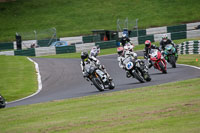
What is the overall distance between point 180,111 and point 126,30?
1096 inches

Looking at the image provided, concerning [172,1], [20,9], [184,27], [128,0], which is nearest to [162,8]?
[172,1]

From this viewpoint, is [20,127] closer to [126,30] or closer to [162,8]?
[126,30]

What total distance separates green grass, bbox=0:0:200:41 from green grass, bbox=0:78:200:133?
3128 centimetres

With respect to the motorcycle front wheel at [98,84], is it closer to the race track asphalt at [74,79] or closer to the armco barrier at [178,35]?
the race track asphalt at [74,79]

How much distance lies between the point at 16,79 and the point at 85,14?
28.1 meters

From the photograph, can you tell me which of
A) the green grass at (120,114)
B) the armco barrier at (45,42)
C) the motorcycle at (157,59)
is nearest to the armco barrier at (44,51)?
the armco barrier at (45,42)

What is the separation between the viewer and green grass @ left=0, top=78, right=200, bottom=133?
24.6 feet

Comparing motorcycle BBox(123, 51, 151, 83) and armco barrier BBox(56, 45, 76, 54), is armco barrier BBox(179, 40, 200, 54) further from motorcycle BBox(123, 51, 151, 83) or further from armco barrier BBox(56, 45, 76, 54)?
motorcycle BBox(123, 51, 151, 83)

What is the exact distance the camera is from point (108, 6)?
4828cm

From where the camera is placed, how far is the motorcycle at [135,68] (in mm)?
15156

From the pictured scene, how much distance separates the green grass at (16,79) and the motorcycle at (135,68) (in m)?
4.25

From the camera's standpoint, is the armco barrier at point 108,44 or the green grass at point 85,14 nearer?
the armco barrier at point 108,44

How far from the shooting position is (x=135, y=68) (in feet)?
50.1

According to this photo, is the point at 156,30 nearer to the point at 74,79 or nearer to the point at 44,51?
the point at 44,51
